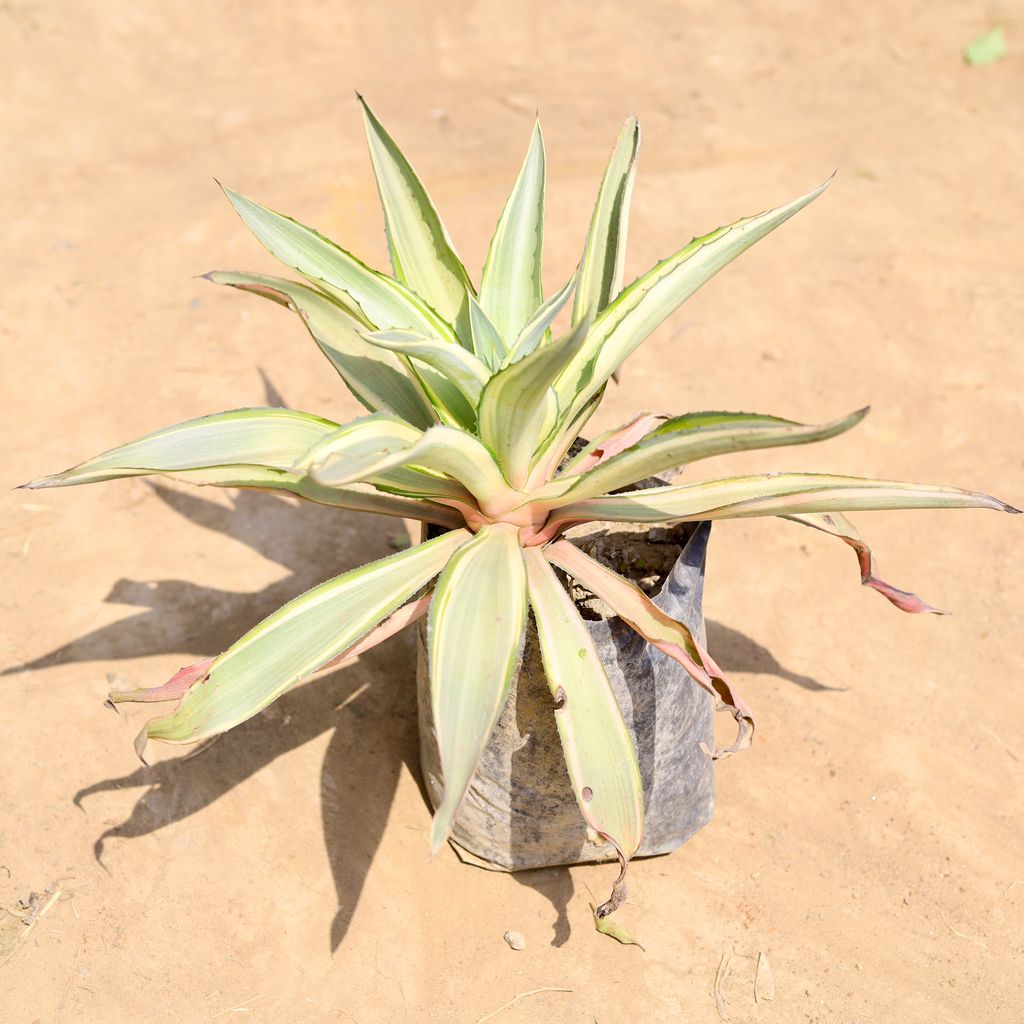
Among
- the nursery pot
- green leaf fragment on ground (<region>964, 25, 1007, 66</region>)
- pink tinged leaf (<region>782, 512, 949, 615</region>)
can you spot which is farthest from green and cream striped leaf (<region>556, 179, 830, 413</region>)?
green leaf fragment on ground (<region>964, 25, 1007, 66</region>)

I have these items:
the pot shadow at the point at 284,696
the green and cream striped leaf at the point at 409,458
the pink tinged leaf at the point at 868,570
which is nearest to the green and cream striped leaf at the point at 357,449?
the green and cream striped leaf at the point at 409,458

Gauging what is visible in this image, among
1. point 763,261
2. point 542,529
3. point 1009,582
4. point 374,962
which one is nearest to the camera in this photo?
point 542,529

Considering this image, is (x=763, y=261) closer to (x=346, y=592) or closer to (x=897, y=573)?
(x=897, y=573)

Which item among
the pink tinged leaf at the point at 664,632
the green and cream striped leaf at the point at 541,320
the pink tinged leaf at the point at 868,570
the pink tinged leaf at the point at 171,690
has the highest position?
the green and cream striped leaf at the point at 541,320

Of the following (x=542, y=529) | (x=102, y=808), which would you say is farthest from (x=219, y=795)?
(x=542, y=529)

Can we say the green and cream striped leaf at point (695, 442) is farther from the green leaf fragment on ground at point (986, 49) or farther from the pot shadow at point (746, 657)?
the green leaf fragment on ground at point (986, 49)

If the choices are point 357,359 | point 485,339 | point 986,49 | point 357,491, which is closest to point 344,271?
point 357,359
